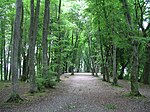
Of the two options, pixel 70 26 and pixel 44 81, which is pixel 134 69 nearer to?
pixel 44 81

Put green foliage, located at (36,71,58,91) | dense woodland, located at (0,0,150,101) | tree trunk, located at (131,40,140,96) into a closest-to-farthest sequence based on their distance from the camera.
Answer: dense woodland, located at (0,0,150,101), tree trunk, located at (131,40,140,96), green foliage, located at (36,71,58,91)

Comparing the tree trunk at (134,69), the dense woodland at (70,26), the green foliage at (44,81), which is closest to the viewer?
the dense woodland at (70,26)

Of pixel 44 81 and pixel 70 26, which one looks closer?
pixel 44 81

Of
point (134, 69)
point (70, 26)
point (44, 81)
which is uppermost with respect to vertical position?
point (70, 26)

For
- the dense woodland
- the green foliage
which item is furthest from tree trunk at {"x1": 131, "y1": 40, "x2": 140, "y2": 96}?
the green foliage

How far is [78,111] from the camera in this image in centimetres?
952

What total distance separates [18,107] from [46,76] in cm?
753

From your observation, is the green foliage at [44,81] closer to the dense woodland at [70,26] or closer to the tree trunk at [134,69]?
the dense woodland at [70,26]

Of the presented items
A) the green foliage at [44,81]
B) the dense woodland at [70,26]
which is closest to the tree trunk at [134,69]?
the dense woodland at [70,26]

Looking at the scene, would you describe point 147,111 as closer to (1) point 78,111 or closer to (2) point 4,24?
(1) point 78,111

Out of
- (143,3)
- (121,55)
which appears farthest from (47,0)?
(121,55)

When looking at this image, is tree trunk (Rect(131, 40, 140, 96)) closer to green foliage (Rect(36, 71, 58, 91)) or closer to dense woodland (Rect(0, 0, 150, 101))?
dense woodland (Rect(0, 0, 150, 101))

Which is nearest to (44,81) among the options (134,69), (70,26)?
(134,69)

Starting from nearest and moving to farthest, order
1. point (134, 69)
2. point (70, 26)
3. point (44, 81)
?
point (134, 69), point (44, 81), point (70, 26)
